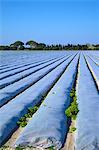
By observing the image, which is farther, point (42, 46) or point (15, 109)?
point (42, 46)

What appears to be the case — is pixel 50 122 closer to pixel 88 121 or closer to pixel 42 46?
pixel 88 121

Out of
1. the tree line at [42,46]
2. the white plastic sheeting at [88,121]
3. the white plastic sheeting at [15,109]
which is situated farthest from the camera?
the tree line at [42,46]

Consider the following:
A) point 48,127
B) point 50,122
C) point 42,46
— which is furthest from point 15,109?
point 42,46

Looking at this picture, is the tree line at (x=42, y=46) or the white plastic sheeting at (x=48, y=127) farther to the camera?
the tree line at (x=42, y=46)

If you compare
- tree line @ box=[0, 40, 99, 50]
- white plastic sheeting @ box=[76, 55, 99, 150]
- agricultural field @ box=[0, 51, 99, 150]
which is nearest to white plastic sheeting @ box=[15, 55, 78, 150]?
agricultural field @ box=[0, 51, 99, 150]

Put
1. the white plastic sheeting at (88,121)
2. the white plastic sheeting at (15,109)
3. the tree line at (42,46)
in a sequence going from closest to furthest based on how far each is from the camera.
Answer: the white plastic sheeting at (88,121), the white plastic sheeting at (15,109), the tree line at (42,46)

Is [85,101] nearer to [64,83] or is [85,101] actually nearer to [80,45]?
[64,83]

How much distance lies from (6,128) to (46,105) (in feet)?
4.35

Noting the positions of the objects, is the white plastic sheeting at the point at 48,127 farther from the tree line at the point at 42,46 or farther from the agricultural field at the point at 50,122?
the tree line at the point at 42,46

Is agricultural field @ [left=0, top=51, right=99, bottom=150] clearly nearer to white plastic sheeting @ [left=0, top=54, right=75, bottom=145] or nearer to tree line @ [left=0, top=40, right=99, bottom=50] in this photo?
white plastic sheeting @ [left=0, top=54, right=75, bottom=145]

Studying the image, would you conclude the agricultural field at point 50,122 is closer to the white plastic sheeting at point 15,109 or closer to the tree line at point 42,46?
the white plastic sheeting at point 15,109

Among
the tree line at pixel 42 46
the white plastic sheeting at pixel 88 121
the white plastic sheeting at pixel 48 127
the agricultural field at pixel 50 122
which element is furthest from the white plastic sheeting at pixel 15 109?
the tree line at pixel 42 46

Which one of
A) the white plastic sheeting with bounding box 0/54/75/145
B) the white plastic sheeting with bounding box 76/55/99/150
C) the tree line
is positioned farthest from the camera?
A: the tree line

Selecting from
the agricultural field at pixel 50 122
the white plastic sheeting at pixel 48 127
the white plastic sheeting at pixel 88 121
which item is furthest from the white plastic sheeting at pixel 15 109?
the white plastic sheeting at pixel 88 121
